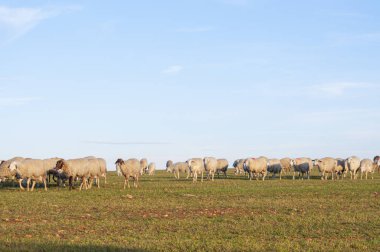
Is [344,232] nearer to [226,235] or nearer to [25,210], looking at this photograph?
[226,235]

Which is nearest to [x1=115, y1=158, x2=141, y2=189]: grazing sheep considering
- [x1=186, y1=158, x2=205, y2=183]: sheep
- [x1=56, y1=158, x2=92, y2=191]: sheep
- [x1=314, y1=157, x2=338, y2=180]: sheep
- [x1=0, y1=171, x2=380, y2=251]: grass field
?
[x1=56, y1=158, x2=92, y2=191]: sheep

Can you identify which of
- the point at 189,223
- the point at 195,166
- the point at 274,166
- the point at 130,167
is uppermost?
the point at 274,166

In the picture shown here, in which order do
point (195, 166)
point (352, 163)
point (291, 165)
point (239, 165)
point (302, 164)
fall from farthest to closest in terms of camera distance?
point (239, 165)
point (291, 165)
point (302, 164)
point (352, 163)
point (195, 166)

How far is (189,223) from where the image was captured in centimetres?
1772

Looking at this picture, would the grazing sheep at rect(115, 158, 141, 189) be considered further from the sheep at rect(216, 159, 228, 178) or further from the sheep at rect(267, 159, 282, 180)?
the sheep at rect(267, 159, 282, 180)

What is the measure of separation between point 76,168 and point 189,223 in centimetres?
1916

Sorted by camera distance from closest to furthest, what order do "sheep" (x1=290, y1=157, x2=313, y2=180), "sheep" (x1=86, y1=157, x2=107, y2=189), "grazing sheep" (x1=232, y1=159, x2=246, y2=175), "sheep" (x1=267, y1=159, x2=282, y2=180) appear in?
"sheep" (x1=86, y1=157, x2=107, y2=189)
"sheep" (x1=290, y1=157, x2=313, y2=180)
"sheep" (x1=267, y1=159, x2=282, y2=180)
"grazing sheep" (x1=232, y1=159, x2=246, y2=175)

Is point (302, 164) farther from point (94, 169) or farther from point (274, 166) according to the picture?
point (94, 169)

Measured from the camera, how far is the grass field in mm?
13703

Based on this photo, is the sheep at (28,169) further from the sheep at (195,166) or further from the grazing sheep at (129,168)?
the sheep at (195,166)

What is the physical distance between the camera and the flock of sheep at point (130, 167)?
34.6m

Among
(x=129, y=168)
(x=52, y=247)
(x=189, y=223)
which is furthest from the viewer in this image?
(x=129, y=168)

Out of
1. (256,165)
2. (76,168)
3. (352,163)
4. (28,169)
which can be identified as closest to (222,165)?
(256,165)

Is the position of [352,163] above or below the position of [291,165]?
above
